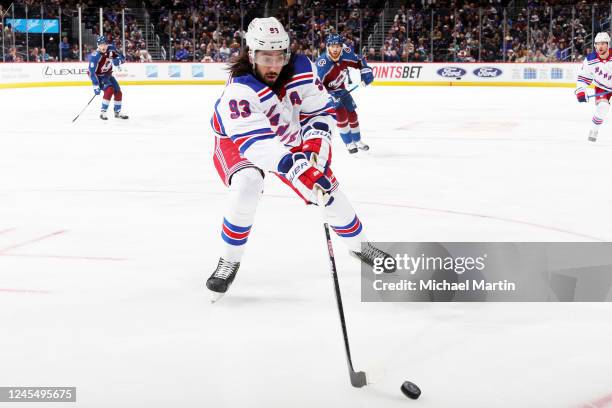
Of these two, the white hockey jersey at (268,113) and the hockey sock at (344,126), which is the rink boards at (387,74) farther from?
the white hockey jersey at (268,113)

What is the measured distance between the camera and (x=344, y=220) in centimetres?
365

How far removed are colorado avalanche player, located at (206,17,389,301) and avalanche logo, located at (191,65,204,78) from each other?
17.1 m

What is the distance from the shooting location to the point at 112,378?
254 centimetres

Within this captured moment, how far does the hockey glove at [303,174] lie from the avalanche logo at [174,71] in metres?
17.6

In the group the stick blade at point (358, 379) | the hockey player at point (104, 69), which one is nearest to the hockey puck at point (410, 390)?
the stick blade at point (358, 379)

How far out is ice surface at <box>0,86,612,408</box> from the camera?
252 centimetres

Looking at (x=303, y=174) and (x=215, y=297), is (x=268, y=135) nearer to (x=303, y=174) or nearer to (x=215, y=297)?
(x=303, y=174)

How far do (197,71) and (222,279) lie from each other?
17460mm

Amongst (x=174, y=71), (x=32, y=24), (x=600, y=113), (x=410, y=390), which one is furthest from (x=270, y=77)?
(x=174, y=71)

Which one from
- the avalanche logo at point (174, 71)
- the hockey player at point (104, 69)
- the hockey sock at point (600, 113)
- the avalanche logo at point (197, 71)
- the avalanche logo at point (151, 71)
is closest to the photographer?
the hockey sock at point (600, 113)

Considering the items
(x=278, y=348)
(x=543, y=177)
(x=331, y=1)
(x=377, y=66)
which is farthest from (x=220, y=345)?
(x=331, y=1)

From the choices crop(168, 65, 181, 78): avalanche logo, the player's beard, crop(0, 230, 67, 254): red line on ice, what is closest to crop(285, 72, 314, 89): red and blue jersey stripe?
the player's beard

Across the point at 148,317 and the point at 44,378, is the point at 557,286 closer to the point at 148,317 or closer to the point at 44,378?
the point at 148,317

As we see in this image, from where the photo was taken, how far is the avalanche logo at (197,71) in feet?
66.8
